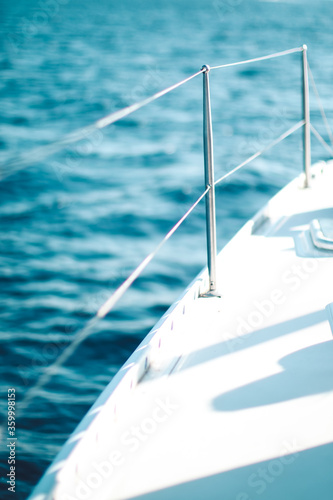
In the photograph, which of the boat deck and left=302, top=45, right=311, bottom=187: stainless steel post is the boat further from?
left=302, top=45, right=311, bottom=187: stainless steel post

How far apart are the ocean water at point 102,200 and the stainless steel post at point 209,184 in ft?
1.83

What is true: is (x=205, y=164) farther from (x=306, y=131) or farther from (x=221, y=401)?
(x=306, y=131)

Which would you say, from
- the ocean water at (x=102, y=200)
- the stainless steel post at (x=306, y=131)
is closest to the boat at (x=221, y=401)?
the ocean water at (x=102, y=200)

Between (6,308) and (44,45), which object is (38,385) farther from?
(44,45)

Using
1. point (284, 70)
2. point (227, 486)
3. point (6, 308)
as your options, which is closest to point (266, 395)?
point (227, 486)

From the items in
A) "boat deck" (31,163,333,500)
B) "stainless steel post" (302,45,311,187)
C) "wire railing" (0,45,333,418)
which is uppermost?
"stainless steel post" (302,45,311,187)

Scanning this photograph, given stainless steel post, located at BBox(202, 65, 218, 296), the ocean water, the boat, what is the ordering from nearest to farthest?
the boat
stainless steel post, located at BBox(202, 65, 218, 296)
the ocean water

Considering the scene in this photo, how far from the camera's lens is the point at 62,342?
4.30 meters

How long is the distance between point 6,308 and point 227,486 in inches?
146

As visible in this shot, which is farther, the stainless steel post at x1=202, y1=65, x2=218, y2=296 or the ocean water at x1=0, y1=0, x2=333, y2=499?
the ocean water at x1=0, y1=0, x2=333, y2=499

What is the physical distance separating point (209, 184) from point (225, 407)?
763 mm

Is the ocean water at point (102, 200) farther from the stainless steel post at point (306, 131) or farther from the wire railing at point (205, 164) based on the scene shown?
the stainless steel post at point (306, 131)

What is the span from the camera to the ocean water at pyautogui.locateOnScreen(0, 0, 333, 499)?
13.0 ft

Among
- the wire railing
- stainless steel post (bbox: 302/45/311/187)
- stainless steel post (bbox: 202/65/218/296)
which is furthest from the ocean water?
stainless steel post (bbox: 302/45/311/187)
